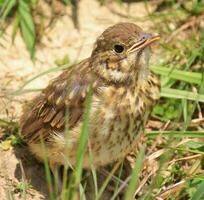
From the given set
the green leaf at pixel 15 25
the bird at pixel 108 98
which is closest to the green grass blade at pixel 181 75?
the bird at pixel 108 98

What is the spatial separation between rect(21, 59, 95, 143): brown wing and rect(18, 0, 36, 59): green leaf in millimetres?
823

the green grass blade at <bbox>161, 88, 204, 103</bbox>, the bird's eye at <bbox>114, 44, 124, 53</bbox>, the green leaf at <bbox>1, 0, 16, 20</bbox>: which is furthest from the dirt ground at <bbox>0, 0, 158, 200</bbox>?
the bird's eye at <bbox>114, 44, 124, 53</bbox>

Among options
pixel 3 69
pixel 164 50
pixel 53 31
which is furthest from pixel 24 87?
pixel 164 50

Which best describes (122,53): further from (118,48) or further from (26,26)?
(26,26)

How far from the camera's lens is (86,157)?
4738 millimetres

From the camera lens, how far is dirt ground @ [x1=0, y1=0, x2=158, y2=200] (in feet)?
18.2

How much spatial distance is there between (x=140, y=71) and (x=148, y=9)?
173cm

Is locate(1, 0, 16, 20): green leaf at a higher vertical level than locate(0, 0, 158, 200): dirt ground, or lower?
higher

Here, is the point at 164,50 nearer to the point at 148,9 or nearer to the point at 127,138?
the point at 148,9

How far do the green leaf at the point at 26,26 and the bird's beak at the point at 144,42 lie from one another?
1.54 m

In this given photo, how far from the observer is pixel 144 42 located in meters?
4.60

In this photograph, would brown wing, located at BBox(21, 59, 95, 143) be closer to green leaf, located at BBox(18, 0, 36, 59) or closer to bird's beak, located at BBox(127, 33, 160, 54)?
bird's beak, located at BBox(127, 33, 160, 54)

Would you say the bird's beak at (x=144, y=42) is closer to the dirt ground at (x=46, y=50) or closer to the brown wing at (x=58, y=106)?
the brown wing at (x=58, y=106)

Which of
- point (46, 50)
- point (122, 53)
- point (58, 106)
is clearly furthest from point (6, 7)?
point (122, 53)
